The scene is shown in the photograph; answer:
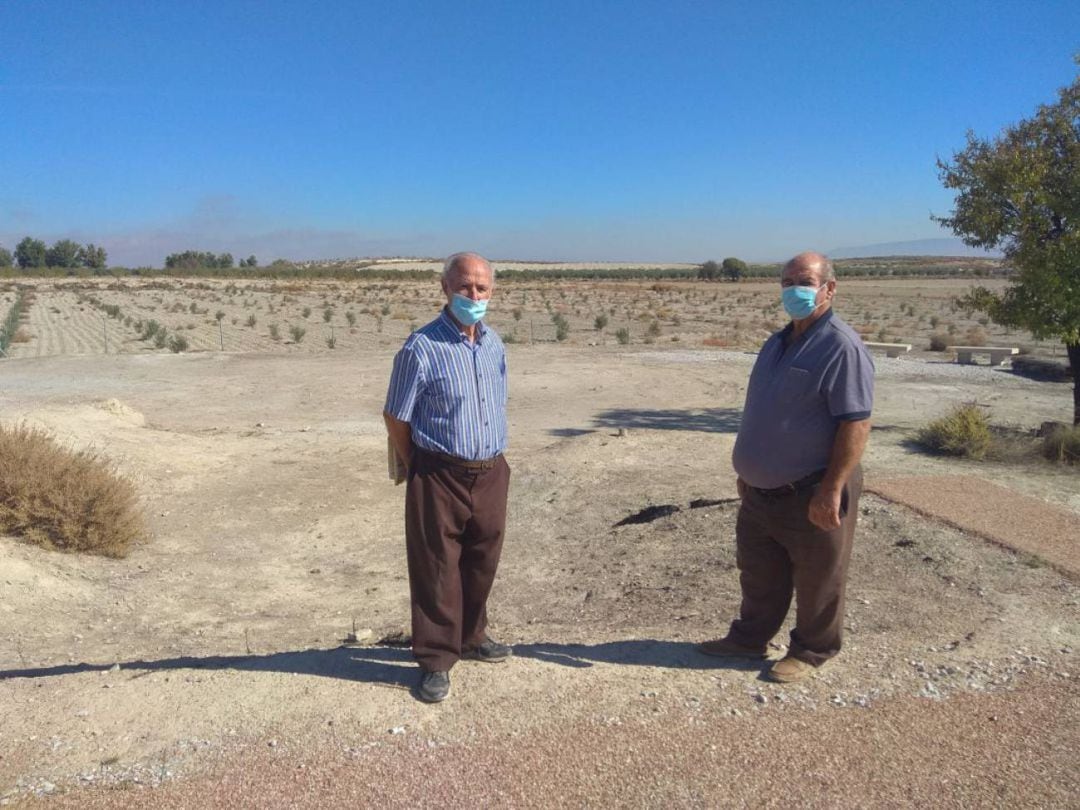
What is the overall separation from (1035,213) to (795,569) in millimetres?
9710

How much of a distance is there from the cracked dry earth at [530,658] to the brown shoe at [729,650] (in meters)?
0.07

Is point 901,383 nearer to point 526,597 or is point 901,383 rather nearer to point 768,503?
point 526,597

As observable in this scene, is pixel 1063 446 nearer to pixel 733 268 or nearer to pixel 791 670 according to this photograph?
pixel 791 670

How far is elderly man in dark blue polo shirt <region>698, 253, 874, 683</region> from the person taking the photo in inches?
143

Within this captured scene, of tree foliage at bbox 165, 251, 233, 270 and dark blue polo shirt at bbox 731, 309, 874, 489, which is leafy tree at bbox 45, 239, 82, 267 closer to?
tree foliage at bbox 165, 251, 233, 270

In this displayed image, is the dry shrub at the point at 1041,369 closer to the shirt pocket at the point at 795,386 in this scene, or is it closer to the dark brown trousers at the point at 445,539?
the shirt pocket at the point at 795,386

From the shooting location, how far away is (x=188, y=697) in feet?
12.8

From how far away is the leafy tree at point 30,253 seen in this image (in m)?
115

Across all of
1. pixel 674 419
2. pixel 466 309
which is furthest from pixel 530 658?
pixel 674 419

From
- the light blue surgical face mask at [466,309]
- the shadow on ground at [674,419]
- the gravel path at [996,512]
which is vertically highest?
the light blue surgical face mask at [466,309]

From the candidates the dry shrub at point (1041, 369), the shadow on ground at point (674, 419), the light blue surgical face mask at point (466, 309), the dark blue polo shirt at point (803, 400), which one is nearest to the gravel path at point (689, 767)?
the dark blue polo shirt at point (803, 400)

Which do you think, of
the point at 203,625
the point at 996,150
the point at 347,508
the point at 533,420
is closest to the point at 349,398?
the point at 533,420

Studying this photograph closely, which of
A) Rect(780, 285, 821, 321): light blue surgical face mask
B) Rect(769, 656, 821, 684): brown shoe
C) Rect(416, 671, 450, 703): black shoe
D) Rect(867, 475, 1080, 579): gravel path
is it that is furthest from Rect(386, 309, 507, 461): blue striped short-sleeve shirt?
Rect(867, 475, 1080, 579): gravel path

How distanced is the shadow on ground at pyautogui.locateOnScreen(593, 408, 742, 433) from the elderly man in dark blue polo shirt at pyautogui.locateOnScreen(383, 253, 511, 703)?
30.0 feet
